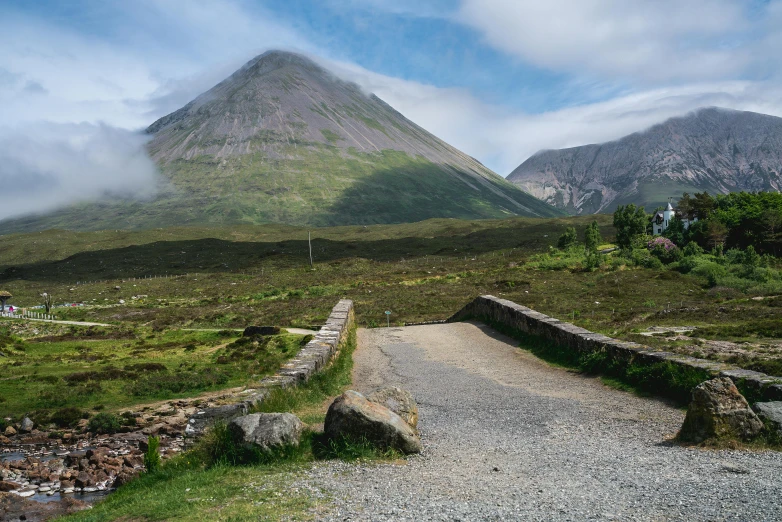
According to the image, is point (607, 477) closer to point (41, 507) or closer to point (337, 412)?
point (337, 412)

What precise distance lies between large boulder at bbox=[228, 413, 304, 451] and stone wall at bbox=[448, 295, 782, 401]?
7.08 meters

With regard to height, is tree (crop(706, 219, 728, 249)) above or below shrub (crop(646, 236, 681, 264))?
above

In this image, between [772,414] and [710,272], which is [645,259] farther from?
[772,414]

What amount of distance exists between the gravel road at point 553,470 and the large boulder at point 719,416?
1.46 feet

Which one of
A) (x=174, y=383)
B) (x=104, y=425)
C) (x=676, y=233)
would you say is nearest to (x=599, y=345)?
(x=104, y=425)

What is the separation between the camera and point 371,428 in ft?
28.8

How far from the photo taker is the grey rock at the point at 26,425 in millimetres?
17853

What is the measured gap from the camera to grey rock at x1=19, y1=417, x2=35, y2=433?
1785cm

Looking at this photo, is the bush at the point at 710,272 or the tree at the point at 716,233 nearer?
the bush at the point at 710,272

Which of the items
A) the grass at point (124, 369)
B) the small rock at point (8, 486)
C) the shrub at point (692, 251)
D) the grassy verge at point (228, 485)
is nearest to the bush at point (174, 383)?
the grass at point (124, 369)

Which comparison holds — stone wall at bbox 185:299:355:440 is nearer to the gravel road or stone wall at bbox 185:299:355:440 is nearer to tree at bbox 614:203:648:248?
the gravel road

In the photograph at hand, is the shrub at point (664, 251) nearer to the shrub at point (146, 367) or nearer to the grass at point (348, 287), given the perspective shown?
the grass at point (348, 287)

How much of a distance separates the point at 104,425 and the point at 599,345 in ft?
44.5

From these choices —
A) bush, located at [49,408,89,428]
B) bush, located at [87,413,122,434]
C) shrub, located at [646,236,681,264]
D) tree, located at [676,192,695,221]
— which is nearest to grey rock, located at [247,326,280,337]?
bush, located at [49,408,89,428]
